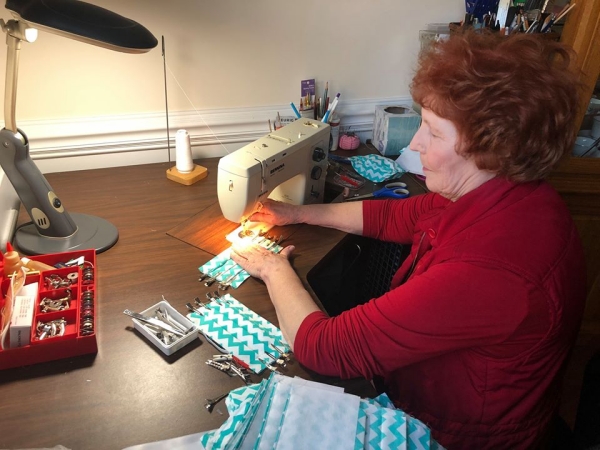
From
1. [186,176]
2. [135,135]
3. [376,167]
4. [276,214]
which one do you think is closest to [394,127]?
[376,167]

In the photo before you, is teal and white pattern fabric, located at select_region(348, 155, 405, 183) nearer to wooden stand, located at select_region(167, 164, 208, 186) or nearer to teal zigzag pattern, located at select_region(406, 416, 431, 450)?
wooden stand, located at select_region(167, 164, 208, 186)

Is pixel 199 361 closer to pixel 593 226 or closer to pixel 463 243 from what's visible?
pixel 463 243

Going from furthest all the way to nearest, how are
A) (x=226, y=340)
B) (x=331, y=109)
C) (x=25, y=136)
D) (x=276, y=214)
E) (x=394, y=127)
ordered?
(x=394, y=127) → (x=331, y=109) → (x=276, y=214) → (x=25, y=136) → (x=226, y=340)

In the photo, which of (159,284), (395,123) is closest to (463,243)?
(159,284)

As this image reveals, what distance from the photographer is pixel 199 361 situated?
0.94 metres

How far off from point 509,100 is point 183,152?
101cm

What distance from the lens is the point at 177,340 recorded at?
3.10 feet

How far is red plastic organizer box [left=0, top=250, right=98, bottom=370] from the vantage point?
34.4 inches

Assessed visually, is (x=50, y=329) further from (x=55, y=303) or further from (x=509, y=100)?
(x=509, y=100)

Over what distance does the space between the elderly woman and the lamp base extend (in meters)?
0.53

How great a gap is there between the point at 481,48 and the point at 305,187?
→ 0.64 m

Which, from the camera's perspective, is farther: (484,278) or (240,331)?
(240,331)

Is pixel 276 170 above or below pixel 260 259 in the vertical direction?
above

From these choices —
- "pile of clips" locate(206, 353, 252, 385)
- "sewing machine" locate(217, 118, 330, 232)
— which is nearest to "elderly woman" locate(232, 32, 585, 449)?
"pile of clips" locate(206, 353, 252, 385)
